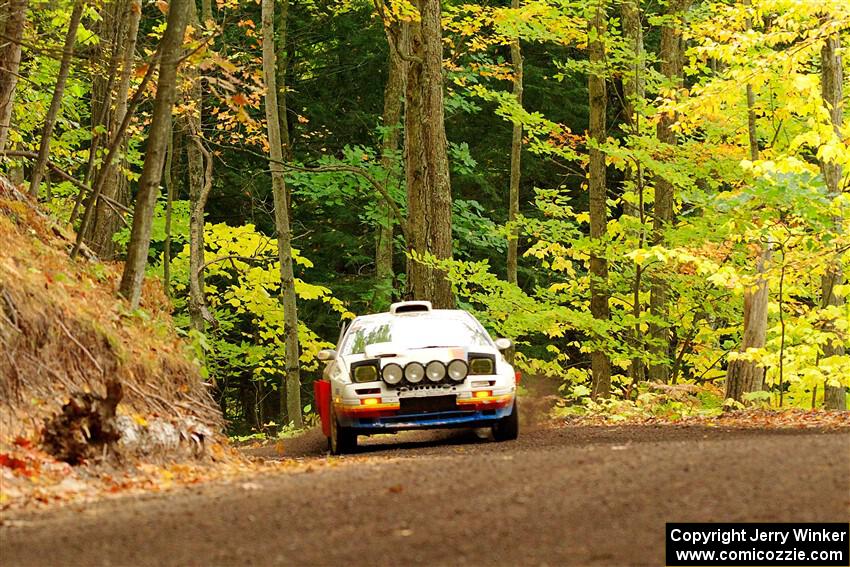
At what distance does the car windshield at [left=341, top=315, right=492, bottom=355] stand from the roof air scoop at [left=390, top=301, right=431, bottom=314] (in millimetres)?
622

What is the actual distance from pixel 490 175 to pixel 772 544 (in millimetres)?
29127

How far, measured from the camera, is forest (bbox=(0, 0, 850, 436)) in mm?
15148

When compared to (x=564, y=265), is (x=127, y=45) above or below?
above

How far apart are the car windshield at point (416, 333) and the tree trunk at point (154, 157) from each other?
264cm

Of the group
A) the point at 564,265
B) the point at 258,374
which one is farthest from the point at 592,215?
the point at 258,374

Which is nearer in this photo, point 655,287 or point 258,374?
point 655,287

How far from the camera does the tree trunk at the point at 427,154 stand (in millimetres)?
21094

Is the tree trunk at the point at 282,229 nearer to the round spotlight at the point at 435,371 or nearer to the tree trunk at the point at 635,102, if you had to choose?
the tree trunk at the point at 635,102

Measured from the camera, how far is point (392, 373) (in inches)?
506

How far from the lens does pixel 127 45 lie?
48.5ft

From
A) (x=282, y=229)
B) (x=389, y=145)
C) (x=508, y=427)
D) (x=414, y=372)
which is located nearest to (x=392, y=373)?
(x=414, y=372)

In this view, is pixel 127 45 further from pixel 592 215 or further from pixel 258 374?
pixel 258 374

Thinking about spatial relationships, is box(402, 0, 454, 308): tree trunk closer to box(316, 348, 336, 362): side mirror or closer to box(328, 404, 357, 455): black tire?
box(316, 348, 336, 362): side mirror

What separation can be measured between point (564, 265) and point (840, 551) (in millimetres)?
17295
